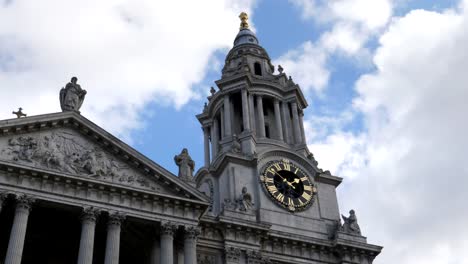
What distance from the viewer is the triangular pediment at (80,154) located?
102 feet

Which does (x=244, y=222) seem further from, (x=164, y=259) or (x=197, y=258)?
(x=164, y=259)

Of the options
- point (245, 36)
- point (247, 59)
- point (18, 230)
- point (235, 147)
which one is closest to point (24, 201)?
point (18, 230)

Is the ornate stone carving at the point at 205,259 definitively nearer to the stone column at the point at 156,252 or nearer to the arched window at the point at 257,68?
the stone column at the point at 156,252

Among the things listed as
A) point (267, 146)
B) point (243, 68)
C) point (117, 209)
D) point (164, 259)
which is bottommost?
point (164, 259)

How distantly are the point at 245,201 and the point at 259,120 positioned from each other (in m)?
8.87

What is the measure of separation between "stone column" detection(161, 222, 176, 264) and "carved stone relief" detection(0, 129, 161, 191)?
199 cm

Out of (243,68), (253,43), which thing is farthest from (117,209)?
(253,43)

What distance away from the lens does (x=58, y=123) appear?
32.8m

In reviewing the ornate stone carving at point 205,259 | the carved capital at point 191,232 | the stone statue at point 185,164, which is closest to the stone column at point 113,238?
the carved capital at point 191,232

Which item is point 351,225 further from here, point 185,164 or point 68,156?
point 68,156

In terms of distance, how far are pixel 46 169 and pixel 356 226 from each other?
17.9m

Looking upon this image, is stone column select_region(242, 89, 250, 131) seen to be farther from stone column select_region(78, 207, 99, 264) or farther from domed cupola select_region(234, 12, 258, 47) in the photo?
stone column select_region(78, 207, 99, 264)

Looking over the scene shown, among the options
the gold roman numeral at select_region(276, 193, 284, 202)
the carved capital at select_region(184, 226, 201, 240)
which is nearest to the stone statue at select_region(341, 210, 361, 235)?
the gold roman numeral at select_region(276, 193, 284, 202)

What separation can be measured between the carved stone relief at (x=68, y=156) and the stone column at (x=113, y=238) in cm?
179
